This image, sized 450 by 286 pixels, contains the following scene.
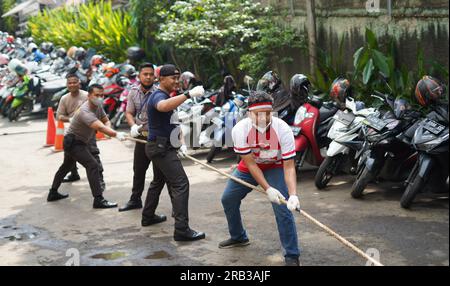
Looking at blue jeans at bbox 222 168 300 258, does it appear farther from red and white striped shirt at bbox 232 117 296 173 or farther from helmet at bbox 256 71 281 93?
helmet at bbox 256 71 281 93

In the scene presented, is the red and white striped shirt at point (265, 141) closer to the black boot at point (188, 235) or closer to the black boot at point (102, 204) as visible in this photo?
the black boot at point (188, 235)

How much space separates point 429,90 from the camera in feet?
24.6

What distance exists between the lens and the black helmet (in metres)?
17.1

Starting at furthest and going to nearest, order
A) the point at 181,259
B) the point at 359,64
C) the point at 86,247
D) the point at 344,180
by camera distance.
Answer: the point at 359,64, the point at 344,180, the point at 86,247, the point at 181,259

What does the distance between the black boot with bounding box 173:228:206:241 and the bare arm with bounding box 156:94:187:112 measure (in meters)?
1.18

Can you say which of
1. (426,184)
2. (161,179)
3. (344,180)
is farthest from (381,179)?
(161,179)

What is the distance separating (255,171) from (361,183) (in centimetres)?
235

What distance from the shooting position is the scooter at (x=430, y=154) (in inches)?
277

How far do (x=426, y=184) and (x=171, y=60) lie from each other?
10.9 meters

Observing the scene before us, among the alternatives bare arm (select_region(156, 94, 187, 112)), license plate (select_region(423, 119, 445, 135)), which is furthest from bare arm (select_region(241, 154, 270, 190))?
license plate (select_region(423, 119, 445, 135))

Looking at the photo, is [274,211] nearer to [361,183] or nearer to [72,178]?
[361,183]

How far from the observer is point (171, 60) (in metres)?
17.3

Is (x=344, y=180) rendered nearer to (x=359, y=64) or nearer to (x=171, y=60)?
(x=359, y=64)

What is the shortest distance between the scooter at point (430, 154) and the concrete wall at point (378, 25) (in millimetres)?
883
